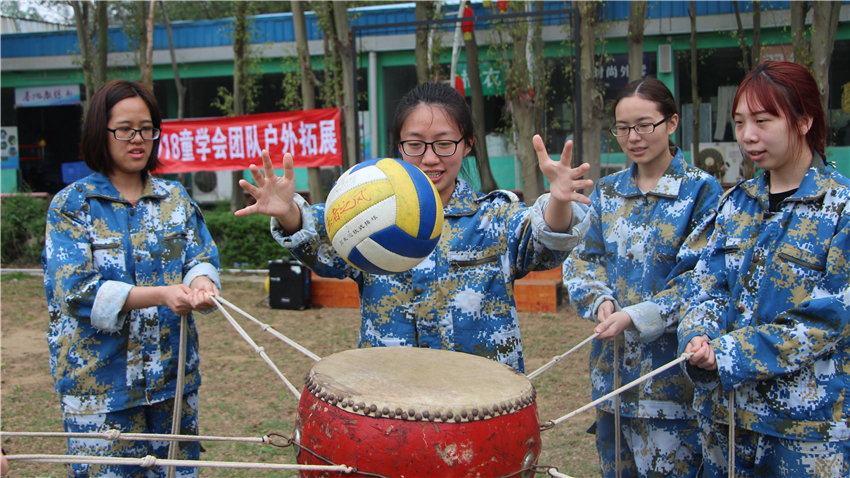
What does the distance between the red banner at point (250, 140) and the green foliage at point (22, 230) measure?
2435 millimetres

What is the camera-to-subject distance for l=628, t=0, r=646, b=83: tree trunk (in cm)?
815

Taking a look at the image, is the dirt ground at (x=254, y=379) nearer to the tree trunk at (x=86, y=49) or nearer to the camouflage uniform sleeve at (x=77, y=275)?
the camouflage uniform sleeve at (x=77, y=275)

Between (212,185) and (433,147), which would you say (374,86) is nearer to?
(212,185)

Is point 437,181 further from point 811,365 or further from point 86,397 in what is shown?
point 86,397

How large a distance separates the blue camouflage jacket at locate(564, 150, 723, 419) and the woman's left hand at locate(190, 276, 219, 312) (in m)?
1.46

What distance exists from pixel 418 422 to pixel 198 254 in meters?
1.46

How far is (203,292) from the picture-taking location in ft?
7.81

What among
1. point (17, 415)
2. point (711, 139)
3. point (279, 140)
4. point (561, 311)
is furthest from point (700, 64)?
point (17, 415)

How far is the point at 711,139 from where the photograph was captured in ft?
38.7

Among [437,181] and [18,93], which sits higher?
[18,93]

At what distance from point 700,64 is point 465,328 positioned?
437 inches

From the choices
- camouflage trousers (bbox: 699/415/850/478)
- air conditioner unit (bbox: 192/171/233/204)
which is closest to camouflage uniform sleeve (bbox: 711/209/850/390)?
camouflage trousers (bbox: 699/415/850/478)

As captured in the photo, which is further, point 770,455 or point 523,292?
point 523,292

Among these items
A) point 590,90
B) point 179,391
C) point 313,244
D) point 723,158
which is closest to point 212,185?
point 590,90
